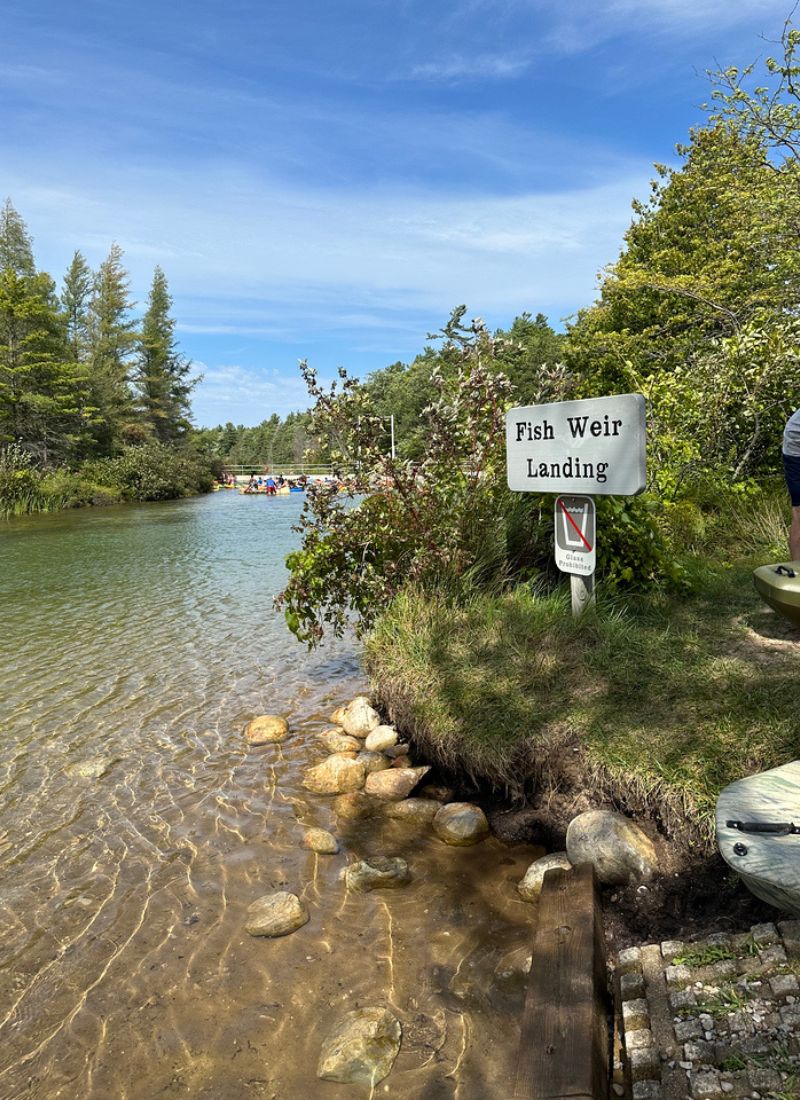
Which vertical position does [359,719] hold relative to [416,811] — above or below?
above

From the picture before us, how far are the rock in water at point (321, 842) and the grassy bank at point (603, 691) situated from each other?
84cm

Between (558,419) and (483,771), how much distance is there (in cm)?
248

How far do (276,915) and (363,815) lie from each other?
0.99 meters

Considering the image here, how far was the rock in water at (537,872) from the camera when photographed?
3119mm

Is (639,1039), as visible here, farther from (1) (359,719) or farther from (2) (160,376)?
(2) (160,376)

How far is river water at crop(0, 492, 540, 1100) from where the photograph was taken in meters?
2.37

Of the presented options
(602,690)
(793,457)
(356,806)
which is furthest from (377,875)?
(793,457)

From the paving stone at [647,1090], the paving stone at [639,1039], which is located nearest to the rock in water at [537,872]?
the paving stone at [639,1039]

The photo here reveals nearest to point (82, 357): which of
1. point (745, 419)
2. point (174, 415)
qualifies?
point (174, 415)

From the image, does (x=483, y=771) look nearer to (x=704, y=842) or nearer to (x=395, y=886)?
(x=395, y=886)

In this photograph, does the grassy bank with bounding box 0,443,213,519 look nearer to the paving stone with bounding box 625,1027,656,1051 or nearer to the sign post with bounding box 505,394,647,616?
the sign post with bounding box 505,394,647,616

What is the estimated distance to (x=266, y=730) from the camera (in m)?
5.27

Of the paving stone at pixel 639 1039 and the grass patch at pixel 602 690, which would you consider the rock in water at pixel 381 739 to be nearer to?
the grass patch at pixel 602 690

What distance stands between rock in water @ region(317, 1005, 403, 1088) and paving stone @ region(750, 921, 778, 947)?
4.18 feet
